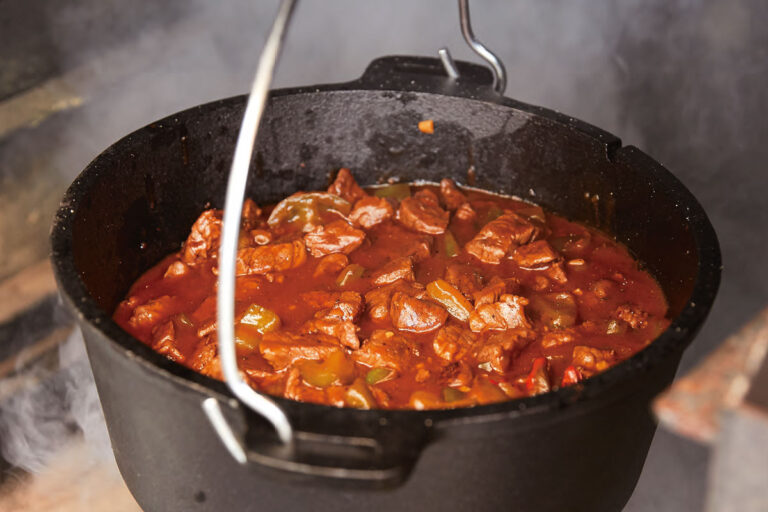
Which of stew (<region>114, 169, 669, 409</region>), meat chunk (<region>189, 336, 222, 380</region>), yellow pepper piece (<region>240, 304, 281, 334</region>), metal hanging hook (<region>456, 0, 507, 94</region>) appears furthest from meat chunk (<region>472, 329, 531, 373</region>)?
metal hanging hook (<region>456, 0, 507, 94</region>)

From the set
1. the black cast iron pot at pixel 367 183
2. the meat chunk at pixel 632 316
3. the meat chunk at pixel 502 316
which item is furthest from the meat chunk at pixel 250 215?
the meat chunk at pixel 632 316

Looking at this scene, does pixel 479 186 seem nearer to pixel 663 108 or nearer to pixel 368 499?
pixel 663 108

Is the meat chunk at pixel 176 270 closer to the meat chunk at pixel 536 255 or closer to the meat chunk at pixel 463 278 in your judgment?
the meat chunk at pixel 463 278

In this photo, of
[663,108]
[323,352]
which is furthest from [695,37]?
[323,352]

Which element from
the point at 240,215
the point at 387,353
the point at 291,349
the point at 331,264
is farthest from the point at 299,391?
the point at 240,215

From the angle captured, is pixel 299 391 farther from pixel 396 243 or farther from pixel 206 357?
pixel 396 243

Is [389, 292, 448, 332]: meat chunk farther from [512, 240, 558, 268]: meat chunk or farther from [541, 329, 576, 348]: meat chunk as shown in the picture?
[512, 240, 558, 268]: meat chunk
